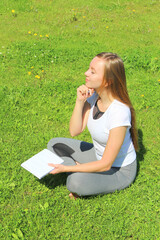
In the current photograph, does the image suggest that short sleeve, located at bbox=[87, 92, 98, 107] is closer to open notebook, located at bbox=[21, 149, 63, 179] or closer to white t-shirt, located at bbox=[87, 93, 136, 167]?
white t-shirt, located at bbox=[87, 93, 136, 167]

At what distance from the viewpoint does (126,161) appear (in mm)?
3139

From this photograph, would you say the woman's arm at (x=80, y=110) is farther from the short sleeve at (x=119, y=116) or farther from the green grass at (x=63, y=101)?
the green grass at (x=63, y=101)

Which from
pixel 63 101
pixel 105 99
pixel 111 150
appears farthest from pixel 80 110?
pixel 63 101

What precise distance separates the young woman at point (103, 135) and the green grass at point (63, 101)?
11.2 inches

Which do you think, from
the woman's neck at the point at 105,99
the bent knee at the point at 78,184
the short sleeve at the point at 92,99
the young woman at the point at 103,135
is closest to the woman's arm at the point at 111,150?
the young woman at the point at 103,135

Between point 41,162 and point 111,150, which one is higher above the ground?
point 111,150

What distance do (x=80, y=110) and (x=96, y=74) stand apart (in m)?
0.57

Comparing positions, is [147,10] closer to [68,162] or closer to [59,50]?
[59,50]

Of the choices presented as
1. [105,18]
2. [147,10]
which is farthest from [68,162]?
[147,10]

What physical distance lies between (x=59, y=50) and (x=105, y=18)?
2550mm

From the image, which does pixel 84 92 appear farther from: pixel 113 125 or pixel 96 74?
pixel 113 125

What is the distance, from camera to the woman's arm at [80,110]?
10.1 ft

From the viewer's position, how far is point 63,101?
16.0ft

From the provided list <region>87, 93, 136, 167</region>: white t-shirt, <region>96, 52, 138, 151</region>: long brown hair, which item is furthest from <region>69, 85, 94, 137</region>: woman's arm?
<region>96, 52, 138, 151</region>: long brown hair
